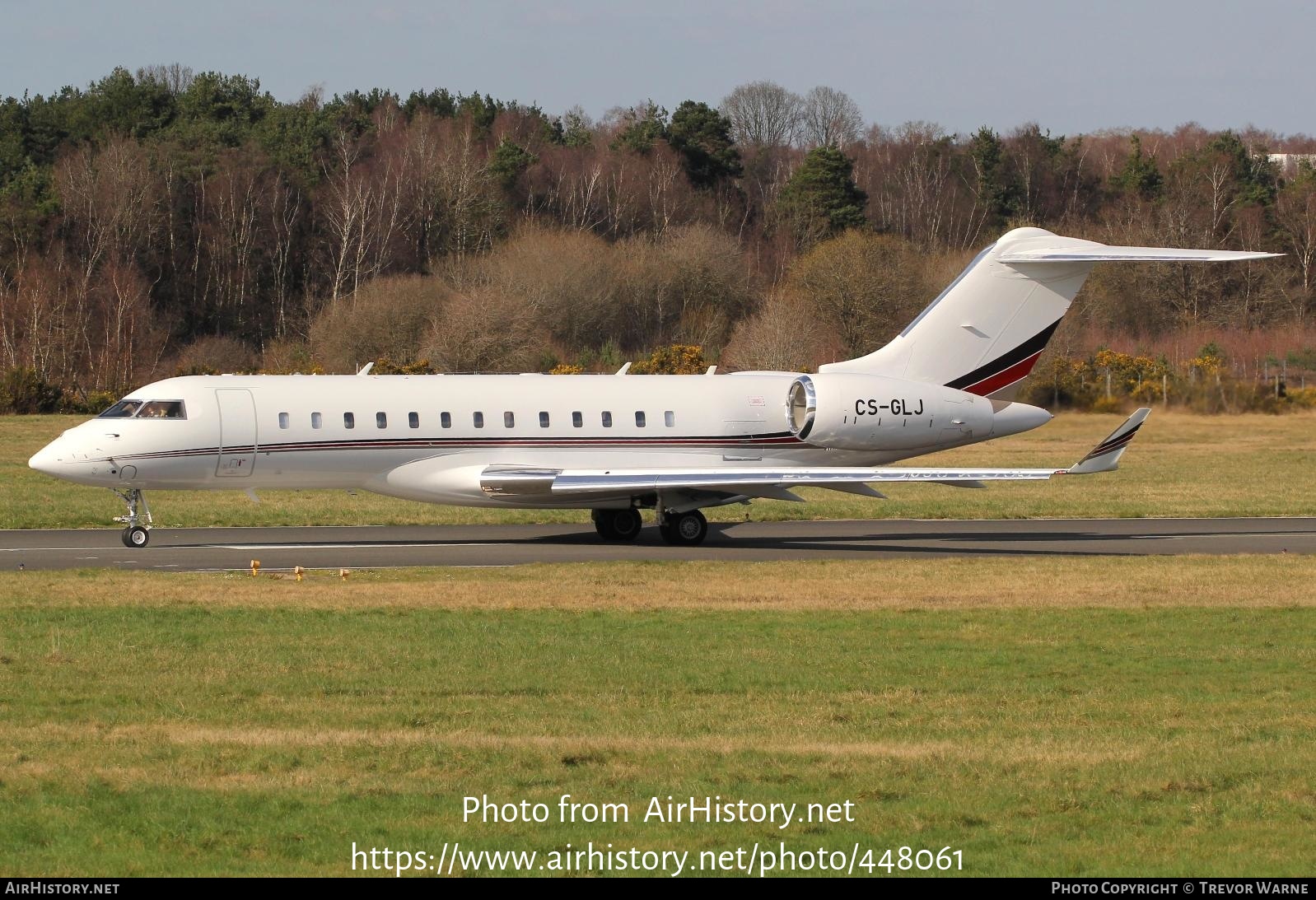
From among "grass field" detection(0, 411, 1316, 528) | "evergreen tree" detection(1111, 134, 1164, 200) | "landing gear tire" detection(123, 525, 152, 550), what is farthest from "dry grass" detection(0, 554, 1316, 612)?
"evergreen tree" detection(1111, 134, 1164, 200)

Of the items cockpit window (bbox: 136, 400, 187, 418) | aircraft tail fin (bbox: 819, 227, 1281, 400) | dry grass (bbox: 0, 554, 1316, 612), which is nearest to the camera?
dry grass (bbox: 0, 554, 1316, 612)

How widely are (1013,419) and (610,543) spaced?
7.33 meters

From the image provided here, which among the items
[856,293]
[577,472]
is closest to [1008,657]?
[577,472]

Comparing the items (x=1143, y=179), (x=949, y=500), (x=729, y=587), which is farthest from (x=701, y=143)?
(x=729, y=587)

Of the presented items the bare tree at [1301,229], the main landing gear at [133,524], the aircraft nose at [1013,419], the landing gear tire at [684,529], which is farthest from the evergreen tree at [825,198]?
the main landing gear at [133,524]

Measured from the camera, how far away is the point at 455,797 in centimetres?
968

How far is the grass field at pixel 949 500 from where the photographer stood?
31391 millimetres

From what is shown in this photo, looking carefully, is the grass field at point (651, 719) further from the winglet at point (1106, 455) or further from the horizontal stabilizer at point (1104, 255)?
the horizontal stabilizer at point (1104, 255)

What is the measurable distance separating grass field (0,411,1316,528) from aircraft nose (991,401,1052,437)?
419 cm

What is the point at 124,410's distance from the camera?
2506 cm

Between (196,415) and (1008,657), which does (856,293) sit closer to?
(196,415)

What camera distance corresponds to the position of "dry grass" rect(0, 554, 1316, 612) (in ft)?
61.7

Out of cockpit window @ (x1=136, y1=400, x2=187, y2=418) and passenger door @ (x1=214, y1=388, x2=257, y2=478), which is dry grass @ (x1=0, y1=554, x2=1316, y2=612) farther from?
cockpit window @ (x1=136, y1=400, x2=187, y2=418)

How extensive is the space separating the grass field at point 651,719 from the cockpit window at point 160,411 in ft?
16.8
